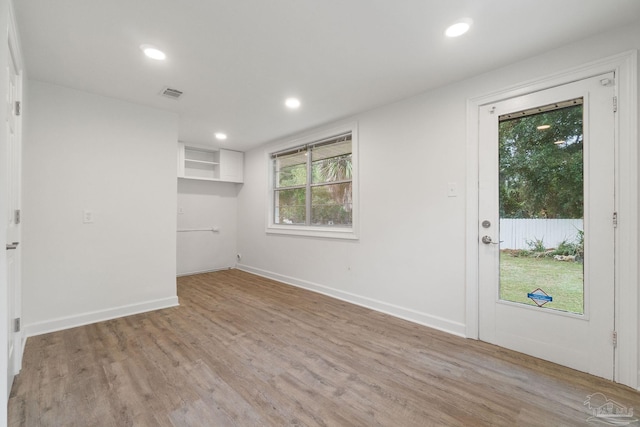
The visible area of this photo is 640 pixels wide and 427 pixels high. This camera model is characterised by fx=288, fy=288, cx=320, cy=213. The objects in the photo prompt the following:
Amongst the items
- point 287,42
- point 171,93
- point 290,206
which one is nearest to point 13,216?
point 171,93

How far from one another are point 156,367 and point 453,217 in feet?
9.45

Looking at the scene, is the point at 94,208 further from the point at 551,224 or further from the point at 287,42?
the point at 551,224

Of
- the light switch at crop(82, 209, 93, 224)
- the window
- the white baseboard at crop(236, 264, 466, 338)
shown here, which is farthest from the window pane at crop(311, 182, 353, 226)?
the light switch at crop(82, 209, 93, 224)

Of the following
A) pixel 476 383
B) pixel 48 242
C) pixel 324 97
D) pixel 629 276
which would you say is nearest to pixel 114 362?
pixel 48 242

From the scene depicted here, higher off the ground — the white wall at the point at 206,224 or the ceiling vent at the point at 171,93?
the ceiling vent at the point at 171,93

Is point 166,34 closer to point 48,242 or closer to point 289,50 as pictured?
point 289,50

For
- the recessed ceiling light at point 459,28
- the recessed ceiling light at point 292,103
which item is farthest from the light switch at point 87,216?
the recessed ceiling light at point 459,28

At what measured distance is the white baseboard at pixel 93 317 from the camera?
2775 mm

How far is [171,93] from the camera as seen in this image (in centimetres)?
311

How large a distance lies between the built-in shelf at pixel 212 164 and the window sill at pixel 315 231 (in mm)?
1440

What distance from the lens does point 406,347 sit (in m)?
2.53

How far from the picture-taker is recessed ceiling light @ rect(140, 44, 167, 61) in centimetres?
226

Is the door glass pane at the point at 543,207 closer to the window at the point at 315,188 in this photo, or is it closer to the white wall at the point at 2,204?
the window at the point at 315,188

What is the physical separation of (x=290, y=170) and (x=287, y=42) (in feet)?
9.65
